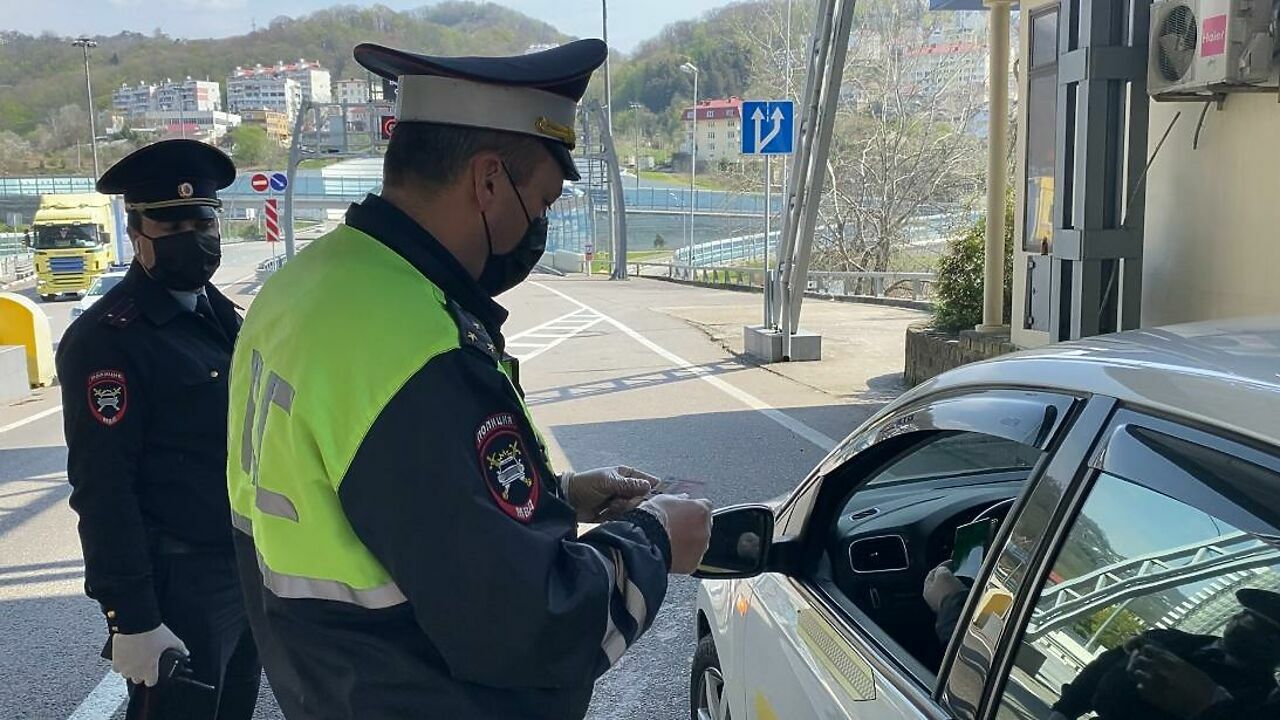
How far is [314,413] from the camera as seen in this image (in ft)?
4.72

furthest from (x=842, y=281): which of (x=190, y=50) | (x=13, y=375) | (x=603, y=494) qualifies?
(x=190, y=50)

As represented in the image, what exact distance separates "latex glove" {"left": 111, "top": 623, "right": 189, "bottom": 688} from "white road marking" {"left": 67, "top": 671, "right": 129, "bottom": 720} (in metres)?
1.69

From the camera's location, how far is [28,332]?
13500 millimetres

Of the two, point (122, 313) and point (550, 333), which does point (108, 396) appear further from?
point (550, 333)

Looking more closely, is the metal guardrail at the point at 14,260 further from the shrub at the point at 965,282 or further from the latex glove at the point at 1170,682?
the latex glove at the point at 1170,682

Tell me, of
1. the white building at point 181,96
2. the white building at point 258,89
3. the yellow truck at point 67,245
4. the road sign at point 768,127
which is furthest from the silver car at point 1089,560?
the white building at point 258,89

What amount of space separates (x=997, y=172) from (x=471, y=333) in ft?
34.9

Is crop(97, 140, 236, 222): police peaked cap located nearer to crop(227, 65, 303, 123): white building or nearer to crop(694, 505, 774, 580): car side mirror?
crop(694, 505, 774, 580): car side mirror

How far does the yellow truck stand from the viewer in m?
31.6

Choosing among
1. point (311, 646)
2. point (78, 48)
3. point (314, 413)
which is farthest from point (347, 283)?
point (78, 48)

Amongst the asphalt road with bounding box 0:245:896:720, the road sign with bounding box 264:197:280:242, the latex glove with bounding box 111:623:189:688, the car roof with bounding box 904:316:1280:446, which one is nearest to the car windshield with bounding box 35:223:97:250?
the road sign with bounding box 264:197:280:242

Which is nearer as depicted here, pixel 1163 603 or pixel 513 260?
pixel 1163 603

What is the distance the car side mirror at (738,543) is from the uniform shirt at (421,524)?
530 mm

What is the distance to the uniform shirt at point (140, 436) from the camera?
2.53m
